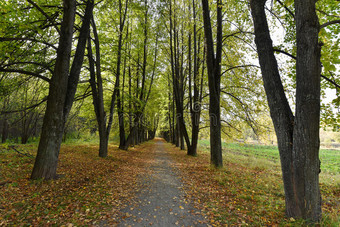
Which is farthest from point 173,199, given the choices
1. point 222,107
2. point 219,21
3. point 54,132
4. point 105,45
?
point 105,45

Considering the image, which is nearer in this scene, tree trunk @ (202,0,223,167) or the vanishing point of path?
the vanishing point of path

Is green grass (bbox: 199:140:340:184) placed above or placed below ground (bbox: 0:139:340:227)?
below

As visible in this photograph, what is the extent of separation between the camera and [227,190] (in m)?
5.49

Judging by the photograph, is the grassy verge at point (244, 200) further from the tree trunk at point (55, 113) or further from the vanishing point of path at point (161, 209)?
the tree trunk at point (55, 113)

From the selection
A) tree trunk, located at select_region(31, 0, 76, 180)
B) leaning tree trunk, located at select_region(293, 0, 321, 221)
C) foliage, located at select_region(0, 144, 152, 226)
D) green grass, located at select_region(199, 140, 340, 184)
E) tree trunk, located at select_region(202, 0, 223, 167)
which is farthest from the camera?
green grass, located at select_region(199, 140, 340, 184)

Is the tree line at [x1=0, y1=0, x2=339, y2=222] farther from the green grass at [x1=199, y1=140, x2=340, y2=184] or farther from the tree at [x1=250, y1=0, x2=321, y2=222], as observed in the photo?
the green grass at [x1=199, y1=140, x2=340, y2=184]

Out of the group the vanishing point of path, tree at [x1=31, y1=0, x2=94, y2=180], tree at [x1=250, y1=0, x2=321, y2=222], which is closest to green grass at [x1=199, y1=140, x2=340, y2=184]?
tree at [x1=250, y1=0, x2=321, y2=222]

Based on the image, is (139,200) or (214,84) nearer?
(139,200)

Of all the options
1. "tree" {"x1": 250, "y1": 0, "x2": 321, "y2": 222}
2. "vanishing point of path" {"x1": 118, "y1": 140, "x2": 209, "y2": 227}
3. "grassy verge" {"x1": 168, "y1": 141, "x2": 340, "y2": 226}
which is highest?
"tree" {"x1": 250, "y1": 0, "x2": 321, "y2": 222}

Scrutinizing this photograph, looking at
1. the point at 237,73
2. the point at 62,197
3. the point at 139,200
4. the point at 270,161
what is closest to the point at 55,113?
the point at 62,197

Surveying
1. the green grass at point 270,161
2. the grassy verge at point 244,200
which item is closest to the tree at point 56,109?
the grassy verge at point 244,200

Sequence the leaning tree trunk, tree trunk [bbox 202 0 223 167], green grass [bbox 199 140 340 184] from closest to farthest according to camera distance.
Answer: the leaning tree trunk, tree trunk [bbox 202 0 223 167], green grass [bbox 199 140 340 184]

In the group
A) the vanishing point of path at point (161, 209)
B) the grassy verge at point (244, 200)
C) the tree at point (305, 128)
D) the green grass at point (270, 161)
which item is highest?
the tree at point (305, 128)

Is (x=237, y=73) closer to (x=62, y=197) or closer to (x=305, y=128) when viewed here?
(x=305, y=128)
